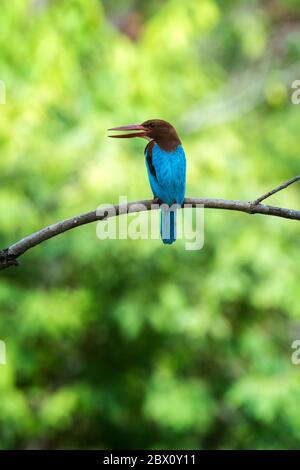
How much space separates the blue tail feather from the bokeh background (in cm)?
238

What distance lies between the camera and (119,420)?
22.3 feet

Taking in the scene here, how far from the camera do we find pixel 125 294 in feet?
21.0

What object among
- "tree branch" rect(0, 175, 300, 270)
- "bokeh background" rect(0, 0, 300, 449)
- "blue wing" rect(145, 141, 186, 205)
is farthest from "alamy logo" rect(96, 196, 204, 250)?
"tree branch" rect(0, 175, 300, 270)

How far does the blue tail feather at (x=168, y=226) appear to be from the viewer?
357 cm

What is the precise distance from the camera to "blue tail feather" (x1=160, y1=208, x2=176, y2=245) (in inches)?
140

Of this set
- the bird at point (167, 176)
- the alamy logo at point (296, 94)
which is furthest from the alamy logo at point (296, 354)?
the bird at point (167, 176)

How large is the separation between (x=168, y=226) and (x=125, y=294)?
2848mm

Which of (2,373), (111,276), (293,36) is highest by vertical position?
(293,36)

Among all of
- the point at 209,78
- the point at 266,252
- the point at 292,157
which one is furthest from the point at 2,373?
the point at 209,78

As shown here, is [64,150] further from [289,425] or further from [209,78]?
[209,78]

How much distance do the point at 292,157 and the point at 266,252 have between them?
274 cm

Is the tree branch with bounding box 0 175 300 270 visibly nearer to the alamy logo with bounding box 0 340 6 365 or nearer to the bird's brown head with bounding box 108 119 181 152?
the bird's brown head with bounding box 108 119 181 152

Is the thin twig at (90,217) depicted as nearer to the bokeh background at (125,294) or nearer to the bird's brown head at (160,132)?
the bird's brown head at (160,132)

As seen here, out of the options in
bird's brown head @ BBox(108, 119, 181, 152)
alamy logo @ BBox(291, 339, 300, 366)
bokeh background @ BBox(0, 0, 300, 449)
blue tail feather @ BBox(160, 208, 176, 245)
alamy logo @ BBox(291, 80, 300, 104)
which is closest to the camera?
bird's brown head @ BBox(108, 119, 181, 152)
